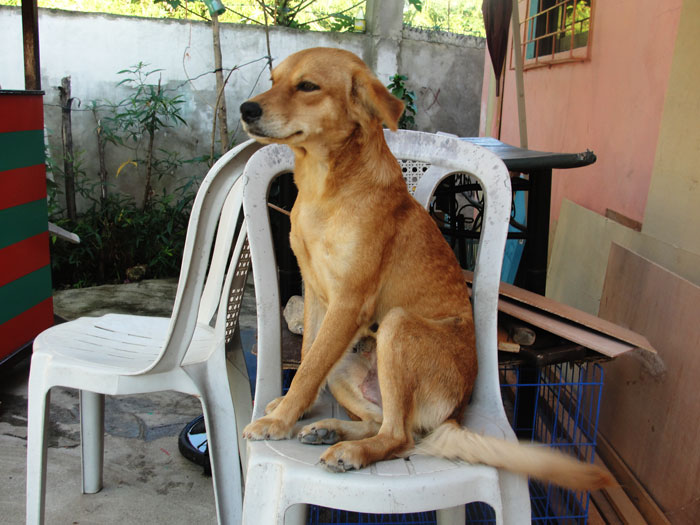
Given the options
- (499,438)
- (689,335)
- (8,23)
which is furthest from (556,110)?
(8,23)

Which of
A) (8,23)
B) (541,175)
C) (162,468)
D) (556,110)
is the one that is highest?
(8,23)

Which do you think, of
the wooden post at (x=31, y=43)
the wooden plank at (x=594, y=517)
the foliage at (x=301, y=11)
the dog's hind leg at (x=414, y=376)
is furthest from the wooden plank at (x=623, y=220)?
the foliage at (x=301, y=11)

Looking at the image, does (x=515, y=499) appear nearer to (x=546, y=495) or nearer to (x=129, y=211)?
(x=546, y=495)

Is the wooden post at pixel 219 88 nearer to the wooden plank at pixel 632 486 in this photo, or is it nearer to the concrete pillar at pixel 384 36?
the concrete pillar at pixel 384 36

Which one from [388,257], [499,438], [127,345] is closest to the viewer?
[499,438]

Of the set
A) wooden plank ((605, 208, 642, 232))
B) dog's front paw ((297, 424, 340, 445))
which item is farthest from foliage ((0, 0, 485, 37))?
dog's front paw ((297, 424, 340, 445))

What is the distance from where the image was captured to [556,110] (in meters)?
4.57

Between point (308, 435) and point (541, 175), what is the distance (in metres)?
1.54

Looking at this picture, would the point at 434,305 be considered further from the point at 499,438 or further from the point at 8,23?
the point at 8,23

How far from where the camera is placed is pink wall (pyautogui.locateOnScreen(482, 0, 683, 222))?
297cm

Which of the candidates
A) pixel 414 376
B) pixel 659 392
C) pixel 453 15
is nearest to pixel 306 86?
pixel 414 376

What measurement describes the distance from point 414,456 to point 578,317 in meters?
0.88

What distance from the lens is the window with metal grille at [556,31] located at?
4188 mm

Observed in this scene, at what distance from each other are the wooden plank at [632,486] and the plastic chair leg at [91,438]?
1959 millimetres
